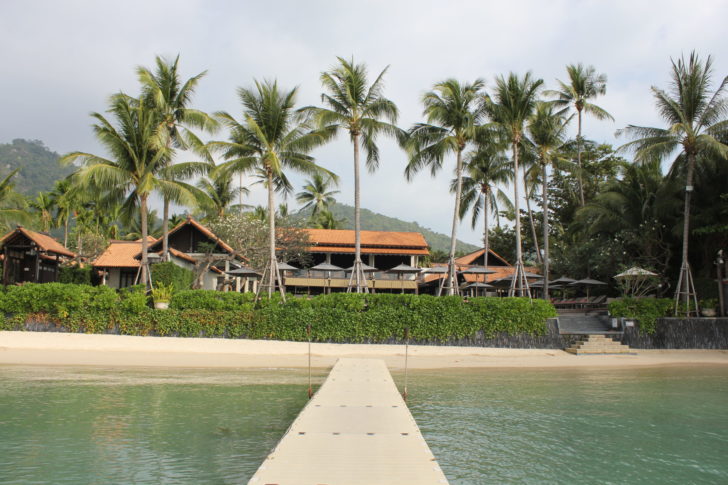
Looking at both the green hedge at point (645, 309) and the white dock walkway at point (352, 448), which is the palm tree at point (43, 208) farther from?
the white dock walkway at point (352, 448)

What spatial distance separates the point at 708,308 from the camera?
23.5m

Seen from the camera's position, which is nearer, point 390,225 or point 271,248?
point 271,248

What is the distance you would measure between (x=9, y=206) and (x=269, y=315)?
2078 cm

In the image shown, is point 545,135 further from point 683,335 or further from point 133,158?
point 133,158

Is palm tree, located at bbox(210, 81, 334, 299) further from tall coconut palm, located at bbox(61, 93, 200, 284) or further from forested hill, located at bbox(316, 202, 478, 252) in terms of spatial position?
forested hill, located at bbox(316, 202, 478, 252)

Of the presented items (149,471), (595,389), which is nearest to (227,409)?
(149,471)

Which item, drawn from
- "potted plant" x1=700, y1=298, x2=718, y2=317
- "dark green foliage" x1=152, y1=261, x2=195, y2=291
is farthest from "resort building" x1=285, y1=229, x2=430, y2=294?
"potted plant" x1=700, y1=298, x2=718, y2=317

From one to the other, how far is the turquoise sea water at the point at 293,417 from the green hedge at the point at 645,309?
8087mm

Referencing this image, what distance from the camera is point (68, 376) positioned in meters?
14.2

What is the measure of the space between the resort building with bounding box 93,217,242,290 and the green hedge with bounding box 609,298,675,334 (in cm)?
1965

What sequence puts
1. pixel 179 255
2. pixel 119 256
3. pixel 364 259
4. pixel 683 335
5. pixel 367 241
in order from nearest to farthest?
pixel 683 335
pixel 179 255
pixel 119 256
pixel 367 241
pixel 364 259

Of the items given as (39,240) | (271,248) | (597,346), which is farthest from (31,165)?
(597,346)

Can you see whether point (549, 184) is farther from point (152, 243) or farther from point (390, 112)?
point (152, 243)

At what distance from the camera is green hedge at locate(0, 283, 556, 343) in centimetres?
2123
